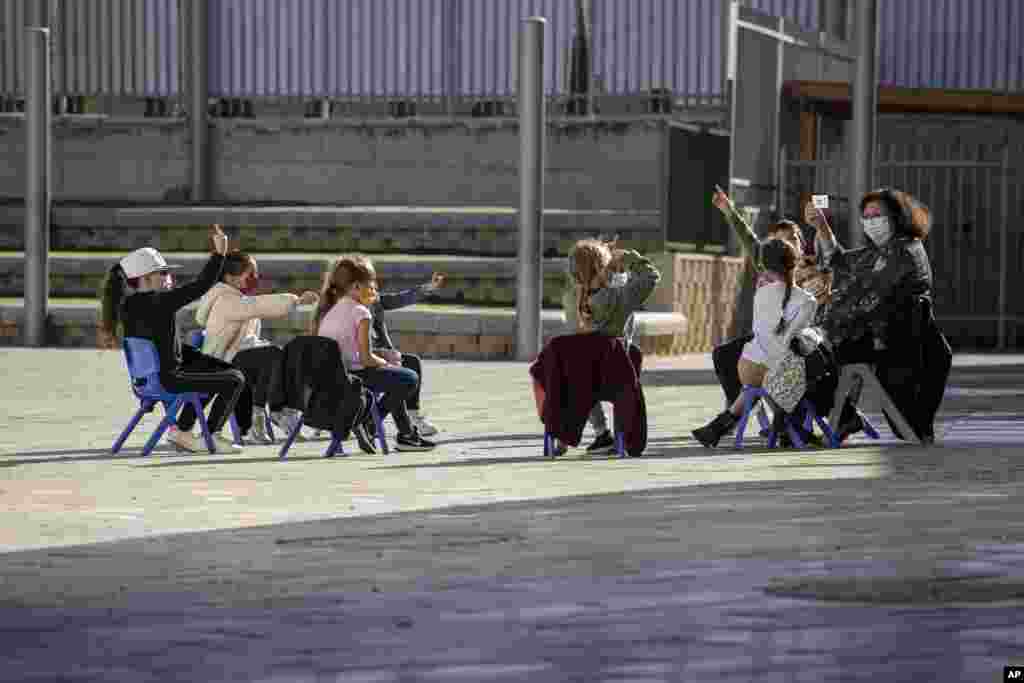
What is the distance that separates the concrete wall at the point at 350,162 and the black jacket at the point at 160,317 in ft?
49.9

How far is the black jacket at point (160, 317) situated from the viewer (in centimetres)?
1374

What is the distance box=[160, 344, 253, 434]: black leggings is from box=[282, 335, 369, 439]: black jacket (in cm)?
41

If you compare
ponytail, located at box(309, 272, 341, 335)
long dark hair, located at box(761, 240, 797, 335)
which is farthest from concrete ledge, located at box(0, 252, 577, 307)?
ponytail, located at box(309, 272, 341, 335)

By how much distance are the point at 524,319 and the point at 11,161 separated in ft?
30.7

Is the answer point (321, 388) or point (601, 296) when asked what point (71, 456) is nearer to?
point (321, 388)

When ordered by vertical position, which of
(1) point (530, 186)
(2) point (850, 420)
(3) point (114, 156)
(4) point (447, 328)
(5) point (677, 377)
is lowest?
(5) point (677, 377)

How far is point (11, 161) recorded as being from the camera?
30.8m

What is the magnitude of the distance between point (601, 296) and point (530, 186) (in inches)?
404

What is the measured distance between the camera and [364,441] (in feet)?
46.6

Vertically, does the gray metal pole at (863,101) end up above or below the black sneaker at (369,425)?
above

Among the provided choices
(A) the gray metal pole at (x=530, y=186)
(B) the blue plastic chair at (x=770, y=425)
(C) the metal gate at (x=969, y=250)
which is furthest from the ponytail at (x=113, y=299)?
(C) the metal gate at (x=969, y=250)

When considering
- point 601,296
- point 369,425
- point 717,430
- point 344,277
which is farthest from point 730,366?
point 344,277

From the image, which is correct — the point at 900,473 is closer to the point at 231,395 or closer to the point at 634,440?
the point at 634,440

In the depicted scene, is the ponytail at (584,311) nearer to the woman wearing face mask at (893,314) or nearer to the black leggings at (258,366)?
the black leggings at (258,366)
